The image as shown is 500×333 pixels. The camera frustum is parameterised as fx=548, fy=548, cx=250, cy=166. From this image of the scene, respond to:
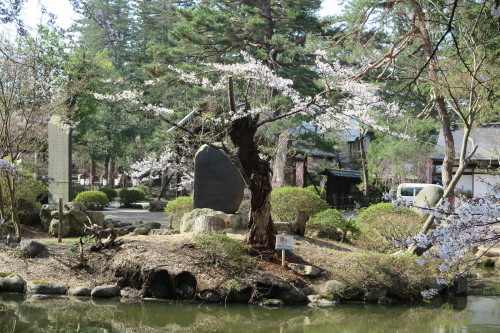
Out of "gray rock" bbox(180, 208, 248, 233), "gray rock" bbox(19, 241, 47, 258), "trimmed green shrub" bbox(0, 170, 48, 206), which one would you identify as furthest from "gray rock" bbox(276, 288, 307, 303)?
"trimmed green shrub" bbox(0, 170, 48, 206)

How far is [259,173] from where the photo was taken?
9.83 meters

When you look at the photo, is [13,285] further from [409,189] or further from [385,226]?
Answer: [409,189]

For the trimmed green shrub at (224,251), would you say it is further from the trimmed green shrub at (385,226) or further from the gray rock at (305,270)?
the trimmed green shrub at (385,226)

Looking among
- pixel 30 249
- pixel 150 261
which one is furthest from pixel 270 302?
pixel 30 249

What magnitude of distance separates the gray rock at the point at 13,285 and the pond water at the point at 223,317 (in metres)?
0.19

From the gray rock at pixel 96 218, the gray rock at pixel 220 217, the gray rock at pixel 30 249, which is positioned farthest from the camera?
the gray rock at pixel 96 218

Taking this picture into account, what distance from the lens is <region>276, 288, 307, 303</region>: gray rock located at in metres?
8.88

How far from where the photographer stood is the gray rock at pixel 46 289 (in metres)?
8.99

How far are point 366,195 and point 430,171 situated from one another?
358cm

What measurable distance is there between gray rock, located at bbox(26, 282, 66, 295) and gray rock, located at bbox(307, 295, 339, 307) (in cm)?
406

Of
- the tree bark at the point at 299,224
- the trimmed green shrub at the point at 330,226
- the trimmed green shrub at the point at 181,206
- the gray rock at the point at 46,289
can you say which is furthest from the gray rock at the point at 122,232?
the trimmed green shrub at the point at 330,226

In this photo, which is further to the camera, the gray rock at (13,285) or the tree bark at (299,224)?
the tree bark at (299,224)

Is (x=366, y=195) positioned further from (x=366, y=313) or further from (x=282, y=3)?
(x=366, y=313)

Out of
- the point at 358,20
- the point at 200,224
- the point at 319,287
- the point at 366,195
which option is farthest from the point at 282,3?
the point at 319,287
